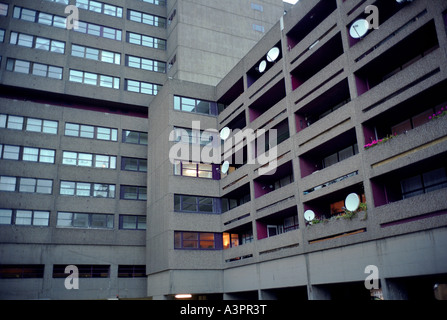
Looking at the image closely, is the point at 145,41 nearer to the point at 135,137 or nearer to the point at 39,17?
the point at 39,17

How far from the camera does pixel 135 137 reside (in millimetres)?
43781

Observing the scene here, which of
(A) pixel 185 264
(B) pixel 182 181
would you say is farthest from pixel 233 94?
(A) pixel 185 264

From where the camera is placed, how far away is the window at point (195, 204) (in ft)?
115

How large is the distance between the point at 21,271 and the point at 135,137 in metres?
17.1

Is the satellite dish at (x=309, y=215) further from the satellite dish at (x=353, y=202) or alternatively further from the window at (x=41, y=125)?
the window at (x=41, y=125)

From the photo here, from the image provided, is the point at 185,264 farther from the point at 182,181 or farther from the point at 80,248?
the point at 80,248

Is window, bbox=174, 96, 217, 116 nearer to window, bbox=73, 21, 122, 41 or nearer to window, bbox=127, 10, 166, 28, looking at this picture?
window, bbox=73, 21, 122, 41

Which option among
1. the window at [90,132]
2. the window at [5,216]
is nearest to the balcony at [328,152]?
the window at [90,132]

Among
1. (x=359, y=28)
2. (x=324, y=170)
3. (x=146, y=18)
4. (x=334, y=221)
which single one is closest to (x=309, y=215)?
(x=334, y=221)

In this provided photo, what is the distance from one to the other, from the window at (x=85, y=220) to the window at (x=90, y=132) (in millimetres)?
8244

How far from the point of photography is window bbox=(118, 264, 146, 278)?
39.0 metres

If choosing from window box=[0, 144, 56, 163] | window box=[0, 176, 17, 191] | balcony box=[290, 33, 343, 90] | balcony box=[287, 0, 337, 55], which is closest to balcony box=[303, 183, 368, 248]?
balcony box=[290, 33, 343, 90]

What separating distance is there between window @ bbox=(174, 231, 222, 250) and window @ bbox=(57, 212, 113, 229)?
972 centimetres
